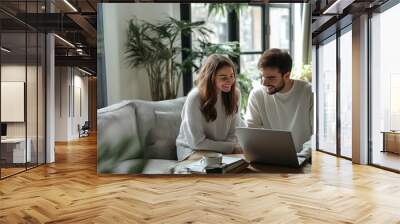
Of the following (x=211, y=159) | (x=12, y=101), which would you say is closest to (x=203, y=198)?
(x=211, y=159)

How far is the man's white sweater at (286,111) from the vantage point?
498 centimetres

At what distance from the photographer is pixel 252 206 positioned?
3.68 metres

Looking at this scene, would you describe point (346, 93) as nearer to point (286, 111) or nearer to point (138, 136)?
point (286, 111)

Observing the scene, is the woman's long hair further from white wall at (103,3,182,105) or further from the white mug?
white wall at (103,3,182,105)

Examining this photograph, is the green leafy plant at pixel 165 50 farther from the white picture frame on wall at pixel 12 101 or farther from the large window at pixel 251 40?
the white picture frame on wall at pixel 12 101

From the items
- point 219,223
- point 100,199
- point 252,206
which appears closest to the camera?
point 219,223

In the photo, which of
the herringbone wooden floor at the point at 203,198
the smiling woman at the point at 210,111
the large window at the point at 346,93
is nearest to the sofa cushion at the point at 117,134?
the herringbone wooden floor at the point at 203,198

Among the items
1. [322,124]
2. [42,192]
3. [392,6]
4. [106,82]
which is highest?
[392,6]

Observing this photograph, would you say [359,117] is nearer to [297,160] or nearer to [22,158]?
[297,160]

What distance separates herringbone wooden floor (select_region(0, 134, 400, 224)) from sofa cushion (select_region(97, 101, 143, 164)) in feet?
1.14

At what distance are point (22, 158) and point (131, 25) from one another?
2826mm

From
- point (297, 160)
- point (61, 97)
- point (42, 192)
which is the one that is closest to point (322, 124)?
point (297, 160)

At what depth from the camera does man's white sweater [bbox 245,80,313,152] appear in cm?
498

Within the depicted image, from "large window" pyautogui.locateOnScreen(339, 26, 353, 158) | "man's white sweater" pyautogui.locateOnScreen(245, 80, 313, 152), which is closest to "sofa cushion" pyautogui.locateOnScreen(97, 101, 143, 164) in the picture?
"man's white sweater" pyautogui.locateOnScreen(245, 80, 313, 152)
